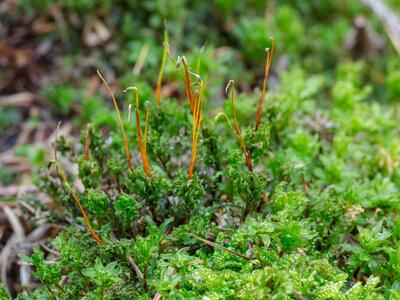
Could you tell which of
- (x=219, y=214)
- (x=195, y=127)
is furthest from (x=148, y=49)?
(x=219, y=214)

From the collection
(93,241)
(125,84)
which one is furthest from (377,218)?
(125,84)

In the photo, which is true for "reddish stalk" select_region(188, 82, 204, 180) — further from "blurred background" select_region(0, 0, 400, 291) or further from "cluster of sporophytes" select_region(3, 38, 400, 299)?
"blurred background" select_region(0, 0, 400, 291)

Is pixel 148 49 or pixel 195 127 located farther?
pixel 148 49

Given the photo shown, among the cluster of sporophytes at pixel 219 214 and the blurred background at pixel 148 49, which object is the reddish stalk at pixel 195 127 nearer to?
the cluster of sporophytes at pixel 219 214

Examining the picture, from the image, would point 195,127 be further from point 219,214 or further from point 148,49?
point 148,49

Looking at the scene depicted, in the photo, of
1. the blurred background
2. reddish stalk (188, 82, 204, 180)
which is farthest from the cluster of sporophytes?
the blurred background

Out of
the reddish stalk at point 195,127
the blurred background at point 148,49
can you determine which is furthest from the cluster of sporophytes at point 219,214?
the blurred background at point 148,49
